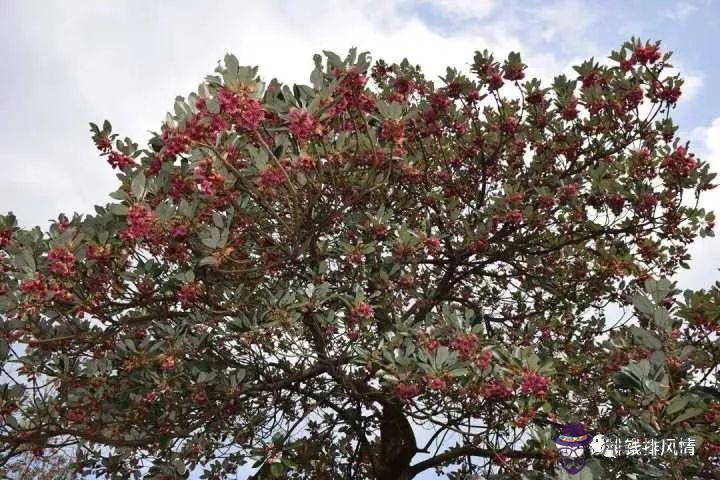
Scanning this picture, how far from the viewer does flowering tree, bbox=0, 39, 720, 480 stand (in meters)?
4.84

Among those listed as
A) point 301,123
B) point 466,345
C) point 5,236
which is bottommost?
point 466,345

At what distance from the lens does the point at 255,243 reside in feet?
19.2

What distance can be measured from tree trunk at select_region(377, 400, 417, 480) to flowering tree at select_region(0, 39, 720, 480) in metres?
0.03

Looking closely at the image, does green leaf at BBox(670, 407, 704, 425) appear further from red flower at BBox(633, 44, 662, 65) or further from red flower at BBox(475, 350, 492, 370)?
red flower at BBox(633, 44, 662, 65)

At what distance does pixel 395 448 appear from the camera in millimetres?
7766

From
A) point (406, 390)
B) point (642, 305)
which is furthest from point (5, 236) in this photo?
point (642, 305)
